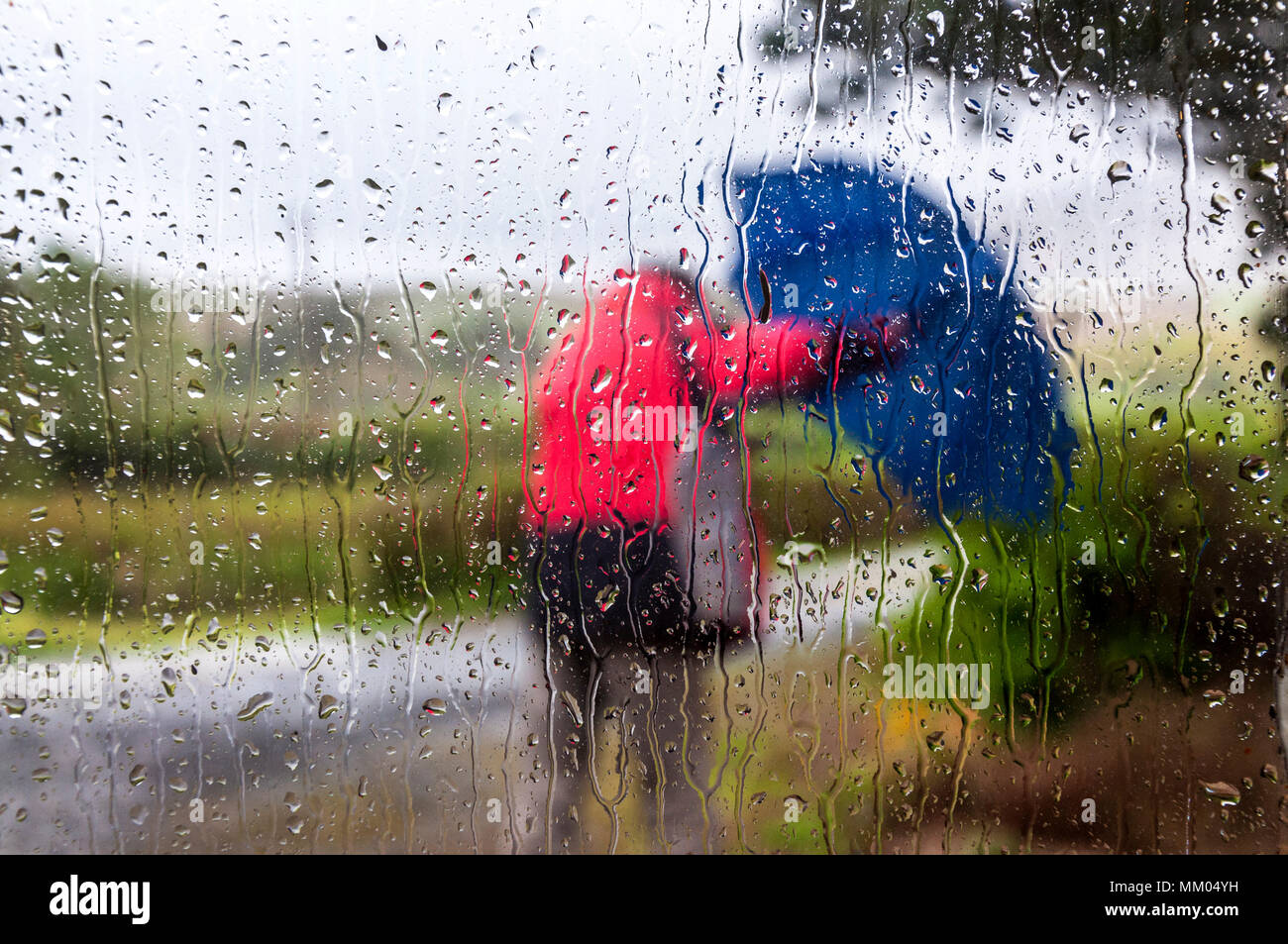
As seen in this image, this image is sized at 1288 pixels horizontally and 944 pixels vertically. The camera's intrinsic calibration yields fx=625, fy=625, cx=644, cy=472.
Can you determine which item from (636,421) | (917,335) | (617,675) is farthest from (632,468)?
(917,335)

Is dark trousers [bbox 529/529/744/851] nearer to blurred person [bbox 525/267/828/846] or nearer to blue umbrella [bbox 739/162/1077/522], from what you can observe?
blurred person [bbox 525/267/828/846]

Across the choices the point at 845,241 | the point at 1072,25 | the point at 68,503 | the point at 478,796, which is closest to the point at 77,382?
the point at 68,503

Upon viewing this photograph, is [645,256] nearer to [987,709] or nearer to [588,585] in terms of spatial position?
[588,585]

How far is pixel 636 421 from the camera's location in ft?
2.68

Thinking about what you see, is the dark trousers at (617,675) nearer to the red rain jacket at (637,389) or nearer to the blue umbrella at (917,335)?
the red rain jacket at (637,389)

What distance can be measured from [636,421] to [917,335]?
39 cm

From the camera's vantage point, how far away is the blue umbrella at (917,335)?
0.82m

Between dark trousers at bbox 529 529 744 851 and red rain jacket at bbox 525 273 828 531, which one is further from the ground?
red rain jacket at bbox 525 273 828 531

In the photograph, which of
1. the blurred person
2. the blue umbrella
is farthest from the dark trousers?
the blue umbrella

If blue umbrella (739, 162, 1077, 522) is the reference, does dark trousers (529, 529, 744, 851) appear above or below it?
below

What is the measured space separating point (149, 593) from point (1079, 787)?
49.8 inches

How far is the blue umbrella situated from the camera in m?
0.82

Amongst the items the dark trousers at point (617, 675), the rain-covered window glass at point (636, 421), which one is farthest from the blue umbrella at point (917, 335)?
the dark trousers at point (617, 675)

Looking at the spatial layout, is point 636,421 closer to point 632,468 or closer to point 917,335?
point 632,468
